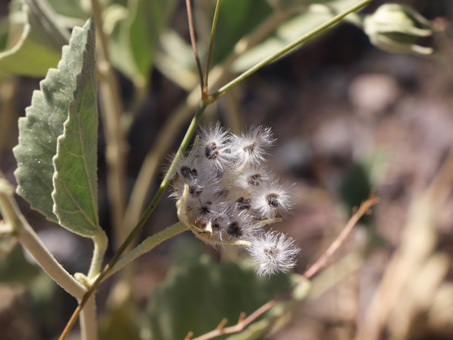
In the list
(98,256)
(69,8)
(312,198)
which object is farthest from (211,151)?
(312,198)

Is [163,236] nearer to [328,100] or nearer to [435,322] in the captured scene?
[435,322]

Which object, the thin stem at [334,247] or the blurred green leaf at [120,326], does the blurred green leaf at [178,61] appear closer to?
the blurred green leaf at [120,326]

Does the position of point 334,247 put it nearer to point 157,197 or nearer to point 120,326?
point 157,197

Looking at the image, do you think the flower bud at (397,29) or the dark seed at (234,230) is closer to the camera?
the dark seed at (234,230)

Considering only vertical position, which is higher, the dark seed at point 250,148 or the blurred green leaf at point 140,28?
the dark seed at point 250,148

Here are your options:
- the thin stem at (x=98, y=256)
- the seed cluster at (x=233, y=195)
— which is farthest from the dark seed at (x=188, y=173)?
the thin stem at (x=98, y=256)

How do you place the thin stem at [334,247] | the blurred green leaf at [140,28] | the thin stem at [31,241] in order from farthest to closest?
the blurred green leaf at [140,28] → the thin stem at [334,247] → the thin stem at [31,241]

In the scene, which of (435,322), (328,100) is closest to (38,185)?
(435,322)
